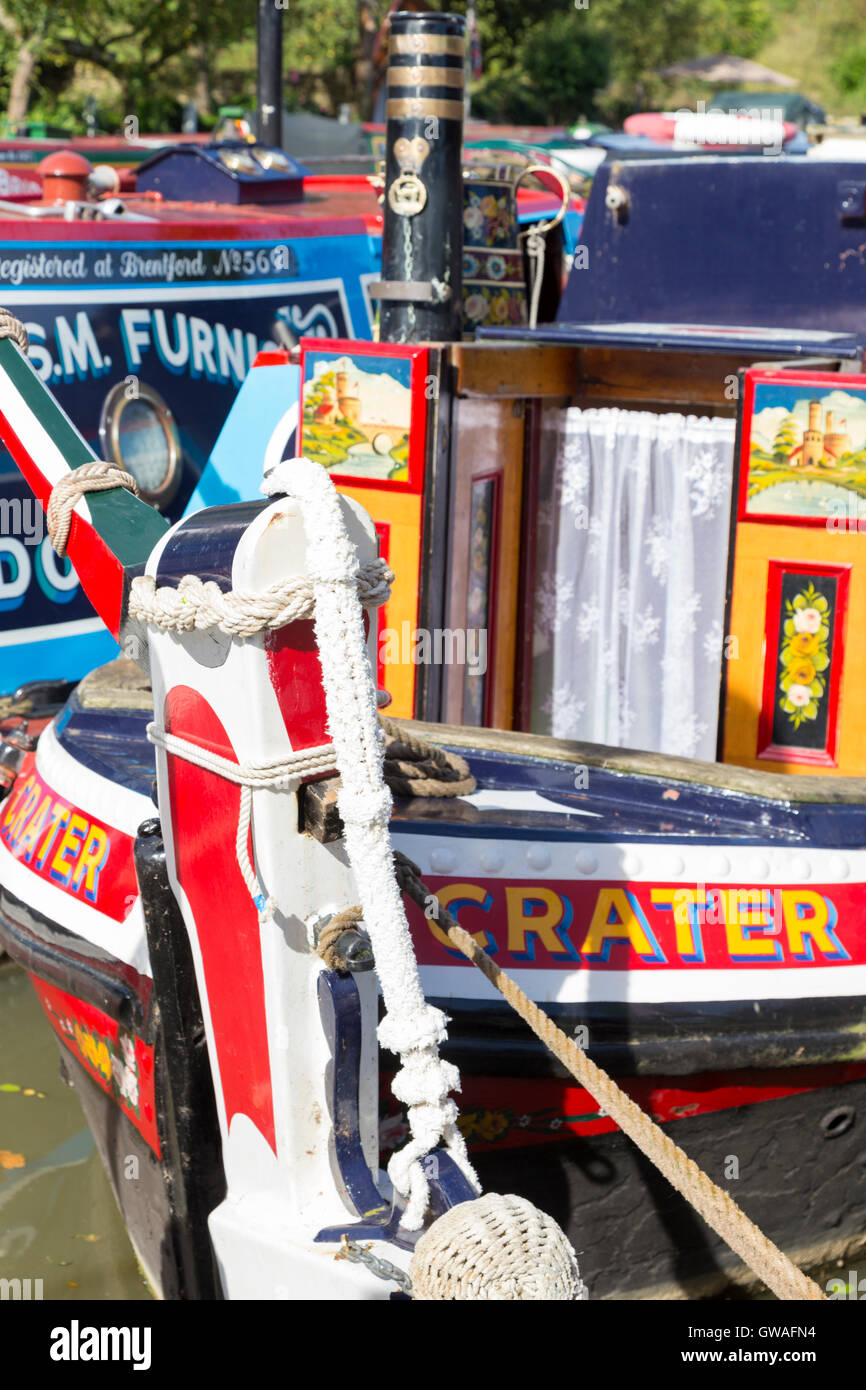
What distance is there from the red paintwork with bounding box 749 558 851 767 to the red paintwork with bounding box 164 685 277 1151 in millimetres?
1879

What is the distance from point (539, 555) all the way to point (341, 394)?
1.07 metres

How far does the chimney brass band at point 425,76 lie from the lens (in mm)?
4395

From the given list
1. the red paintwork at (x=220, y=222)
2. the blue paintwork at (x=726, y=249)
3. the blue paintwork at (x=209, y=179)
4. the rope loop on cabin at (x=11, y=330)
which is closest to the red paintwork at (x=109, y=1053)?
the rope loop on cabin at (x=11, y=330)

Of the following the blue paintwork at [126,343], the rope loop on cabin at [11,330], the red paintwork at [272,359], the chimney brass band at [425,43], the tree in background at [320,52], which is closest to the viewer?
the rope loop on cabin at [11,330]

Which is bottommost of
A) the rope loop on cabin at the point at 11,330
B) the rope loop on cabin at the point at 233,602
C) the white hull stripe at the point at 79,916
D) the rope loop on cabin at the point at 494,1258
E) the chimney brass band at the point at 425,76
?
the rope loop on cabin at the point at 494,1258

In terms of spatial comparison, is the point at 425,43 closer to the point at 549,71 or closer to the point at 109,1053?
the point at 109,1053

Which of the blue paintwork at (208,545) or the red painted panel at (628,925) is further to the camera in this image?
the red painted panel at (628,925)

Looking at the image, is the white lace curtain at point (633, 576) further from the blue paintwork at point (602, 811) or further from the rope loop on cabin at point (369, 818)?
the rope loop on cabin at point (369, 818)

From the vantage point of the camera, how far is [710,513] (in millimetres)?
4805

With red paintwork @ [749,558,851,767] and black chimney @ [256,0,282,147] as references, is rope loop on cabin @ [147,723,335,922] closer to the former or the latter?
red paintwork @ [749,558,851,767]

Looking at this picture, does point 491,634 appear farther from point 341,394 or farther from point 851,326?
point 851,326

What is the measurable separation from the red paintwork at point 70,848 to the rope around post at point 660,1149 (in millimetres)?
923

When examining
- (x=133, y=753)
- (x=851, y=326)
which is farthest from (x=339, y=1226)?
(x=851, y=326)
